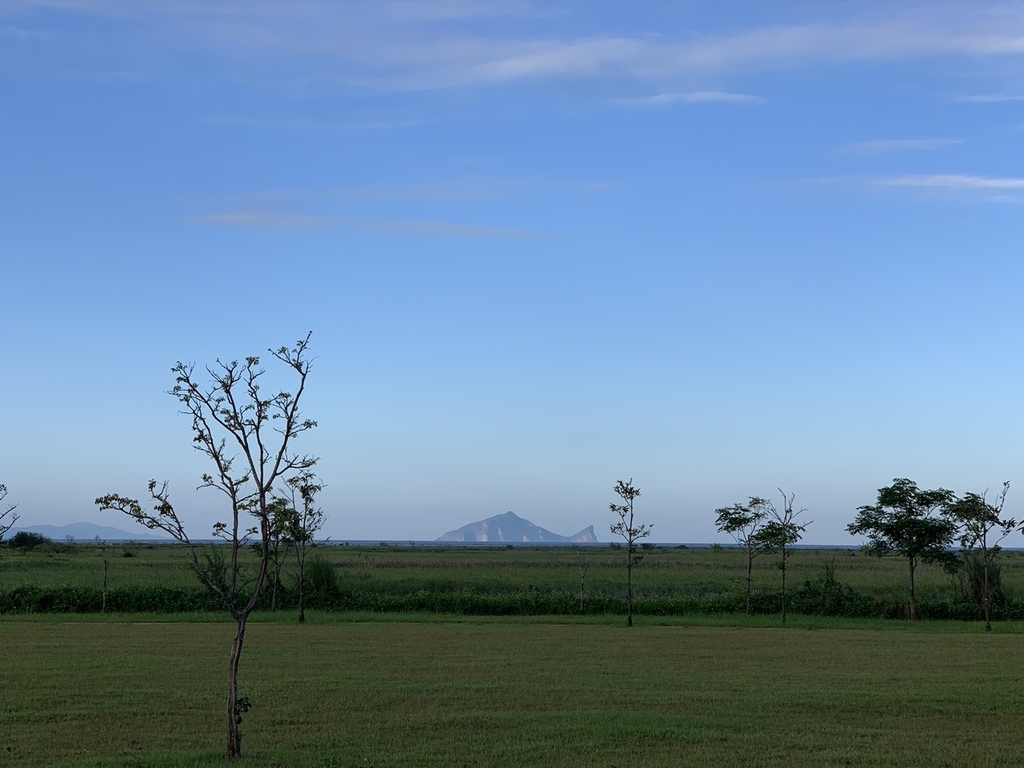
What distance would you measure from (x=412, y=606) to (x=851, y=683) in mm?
26034

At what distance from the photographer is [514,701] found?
1869cm

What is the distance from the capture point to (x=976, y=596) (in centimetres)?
4550

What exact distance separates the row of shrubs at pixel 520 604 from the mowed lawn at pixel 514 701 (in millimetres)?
11518

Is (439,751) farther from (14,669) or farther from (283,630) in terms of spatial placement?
(283,630)

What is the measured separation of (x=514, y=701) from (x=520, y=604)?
25490 mm

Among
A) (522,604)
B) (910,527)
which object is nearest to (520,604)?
(522,604)

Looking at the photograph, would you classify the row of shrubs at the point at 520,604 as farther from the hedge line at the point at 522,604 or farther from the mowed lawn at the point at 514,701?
the mowed lawn at the point at 514,701

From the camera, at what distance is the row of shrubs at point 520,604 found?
140ft

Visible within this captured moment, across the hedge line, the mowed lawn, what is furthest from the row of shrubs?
the mowed lawn

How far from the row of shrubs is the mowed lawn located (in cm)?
1152

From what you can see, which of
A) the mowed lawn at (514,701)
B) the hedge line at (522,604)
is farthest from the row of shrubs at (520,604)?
the mowed lawn at (514,701)

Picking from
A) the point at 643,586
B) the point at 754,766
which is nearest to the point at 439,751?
the point at 754,766

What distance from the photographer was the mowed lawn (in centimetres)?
1427

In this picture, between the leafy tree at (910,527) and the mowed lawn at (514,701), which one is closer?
the mowed lawn at (514,701)
